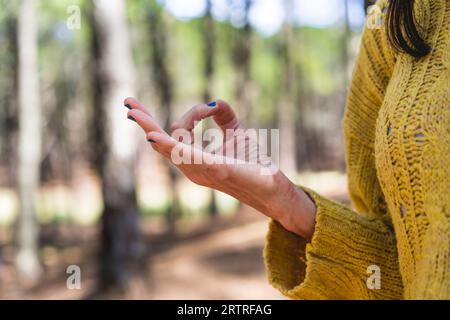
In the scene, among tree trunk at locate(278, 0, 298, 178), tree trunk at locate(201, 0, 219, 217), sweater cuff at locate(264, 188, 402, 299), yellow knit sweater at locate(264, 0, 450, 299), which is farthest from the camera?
tree trunk at locate(278, 0, 298, 178)

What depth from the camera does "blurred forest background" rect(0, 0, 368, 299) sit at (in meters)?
7.67

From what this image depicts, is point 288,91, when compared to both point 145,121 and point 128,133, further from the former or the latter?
point 145,121

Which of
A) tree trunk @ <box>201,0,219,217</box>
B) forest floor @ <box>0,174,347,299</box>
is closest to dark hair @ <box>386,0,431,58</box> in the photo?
forest floor @ <box>0,174,347,299</box>

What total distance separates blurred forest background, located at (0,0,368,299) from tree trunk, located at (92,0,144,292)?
0.05ft

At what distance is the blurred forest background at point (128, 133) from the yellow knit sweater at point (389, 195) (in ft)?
13.5

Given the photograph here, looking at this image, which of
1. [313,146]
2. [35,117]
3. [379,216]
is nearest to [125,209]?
[35,117]

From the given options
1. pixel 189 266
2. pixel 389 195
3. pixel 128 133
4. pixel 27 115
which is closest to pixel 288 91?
pixel 189 266

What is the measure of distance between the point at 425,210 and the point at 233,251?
38.5 feet

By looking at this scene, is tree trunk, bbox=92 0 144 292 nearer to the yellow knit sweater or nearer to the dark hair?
the yellow knit sweater

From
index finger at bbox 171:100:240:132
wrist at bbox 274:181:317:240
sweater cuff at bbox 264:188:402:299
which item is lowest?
sweater cuff at bbox 264:188:402:299

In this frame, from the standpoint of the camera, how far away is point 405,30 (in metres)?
1.52

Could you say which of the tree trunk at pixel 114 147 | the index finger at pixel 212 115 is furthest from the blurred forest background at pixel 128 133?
the index finger at pixel 212 115

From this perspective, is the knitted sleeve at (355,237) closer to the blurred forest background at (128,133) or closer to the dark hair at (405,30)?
the dark hair at (405,30)

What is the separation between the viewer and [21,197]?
1278 centimetres
